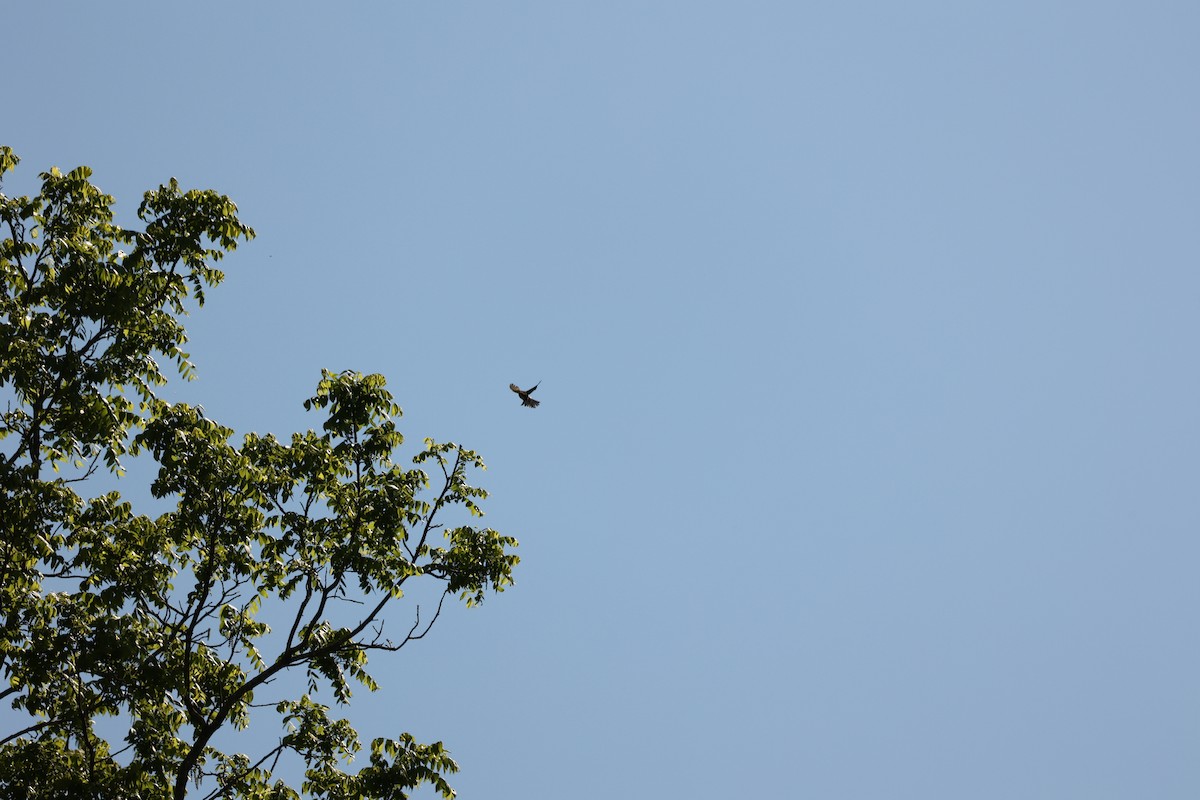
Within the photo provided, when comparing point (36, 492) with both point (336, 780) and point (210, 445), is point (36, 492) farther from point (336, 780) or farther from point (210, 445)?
point (336, 780)

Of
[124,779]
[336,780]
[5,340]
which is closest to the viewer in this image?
[5,340]

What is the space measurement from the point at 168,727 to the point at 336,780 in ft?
9.14

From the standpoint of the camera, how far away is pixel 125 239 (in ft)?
60.2

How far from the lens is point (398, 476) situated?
19.6 metres

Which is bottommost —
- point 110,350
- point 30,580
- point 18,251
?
point 30,580

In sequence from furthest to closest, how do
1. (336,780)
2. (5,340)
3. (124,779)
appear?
(336,780)
(124,779)
(5,340)

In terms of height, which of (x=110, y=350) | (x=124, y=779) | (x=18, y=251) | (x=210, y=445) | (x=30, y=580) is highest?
(x=18, y=251)

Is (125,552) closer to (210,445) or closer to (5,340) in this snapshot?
(210,445)

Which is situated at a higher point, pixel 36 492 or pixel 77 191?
pixel 77 191

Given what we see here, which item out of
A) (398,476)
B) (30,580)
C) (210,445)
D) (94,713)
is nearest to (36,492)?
(30,580)

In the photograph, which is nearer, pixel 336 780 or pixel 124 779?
pixel 124 779

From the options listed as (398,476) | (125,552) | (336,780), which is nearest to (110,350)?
(125,552)

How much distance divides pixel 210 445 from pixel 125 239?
3458mm

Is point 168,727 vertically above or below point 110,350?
below
